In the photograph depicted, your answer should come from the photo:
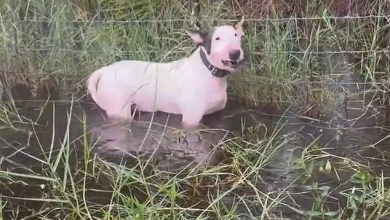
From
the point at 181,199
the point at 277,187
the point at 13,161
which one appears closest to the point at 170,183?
the point at 181,199

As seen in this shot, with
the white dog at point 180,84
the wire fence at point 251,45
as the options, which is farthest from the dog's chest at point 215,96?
the wire fence at point 251,45

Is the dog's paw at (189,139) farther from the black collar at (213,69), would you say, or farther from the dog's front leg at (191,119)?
the black collar at (213,69)

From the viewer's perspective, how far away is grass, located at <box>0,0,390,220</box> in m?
1.25

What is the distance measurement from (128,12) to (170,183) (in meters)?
0.89

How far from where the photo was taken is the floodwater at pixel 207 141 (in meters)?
1.29

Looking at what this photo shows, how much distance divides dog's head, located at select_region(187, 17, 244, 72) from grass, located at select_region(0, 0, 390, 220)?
165 mm

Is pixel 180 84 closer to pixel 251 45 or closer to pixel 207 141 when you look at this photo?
pixel 207 141

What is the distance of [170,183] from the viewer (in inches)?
51.8

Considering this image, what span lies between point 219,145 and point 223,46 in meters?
0.21

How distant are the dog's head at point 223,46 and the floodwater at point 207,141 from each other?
156 mm

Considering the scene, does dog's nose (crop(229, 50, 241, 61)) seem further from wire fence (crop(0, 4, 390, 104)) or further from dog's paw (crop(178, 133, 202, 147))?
wire fence (crop(0, 4, 390, 104))

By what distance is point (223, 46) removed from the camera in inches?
59.7

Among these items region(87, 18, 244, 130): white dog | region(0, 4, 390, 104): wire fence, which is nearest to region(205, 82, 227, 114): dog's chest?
region(87, 18, 244, 130): white dog

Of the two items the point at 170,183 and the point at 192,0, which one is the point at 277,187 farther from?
the point at 192,0
